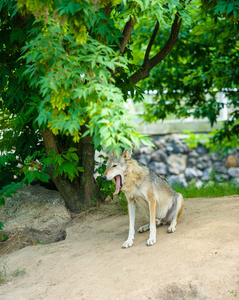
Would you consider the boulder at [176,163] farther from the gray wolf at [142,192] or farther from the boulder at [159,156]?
the gray wolf at [142,192]

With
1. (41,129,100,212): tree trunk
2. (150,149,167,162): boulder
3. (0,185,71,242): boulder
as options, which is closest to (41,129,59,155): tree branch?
(41,129,100,212): tree trunk

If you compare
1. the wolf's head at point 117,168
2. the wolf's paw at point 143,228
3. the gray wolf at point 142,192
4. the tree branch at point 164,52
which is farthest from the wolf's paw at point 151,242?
the tree branch at point 164,52

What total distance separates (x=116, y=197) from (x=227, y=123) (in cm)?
396

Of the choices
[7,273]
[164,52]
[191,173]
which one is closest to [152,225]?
[7,273]

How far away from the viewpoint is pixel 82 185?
22.4 feet

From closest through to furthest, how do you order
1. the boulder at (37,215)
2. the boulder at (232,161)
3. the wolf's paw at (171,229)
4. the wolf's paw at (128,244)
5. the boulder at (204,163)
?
the wolf's paw at (128,244) → the wolf's paw at (171,229) → the boulder at (37,215) → the boulder at (232,161) → the boulder at (204,163)

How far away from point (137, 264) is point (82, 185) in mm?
2438

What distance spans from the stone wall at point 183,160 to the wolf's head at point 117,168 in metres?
9.60

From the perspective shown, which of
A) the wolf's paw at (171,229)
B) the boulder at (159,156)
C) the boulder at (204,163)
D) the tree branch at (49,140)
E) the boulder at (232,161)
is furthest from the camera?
the boulder at (159,156)

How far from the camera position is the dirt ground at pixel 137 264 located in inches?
162

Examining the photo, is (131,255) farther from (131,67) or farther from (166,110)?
(166,110)

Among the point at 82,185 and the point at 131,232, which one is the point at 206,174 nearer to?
the point at 82,185

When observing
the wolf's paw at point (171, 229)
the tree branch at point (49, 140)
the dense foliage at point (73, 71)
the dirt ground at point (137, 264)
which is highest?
the dense foliage at point (73, 71)

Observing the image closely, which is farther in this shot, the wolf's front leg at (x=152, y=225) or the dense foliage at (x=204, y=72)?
the dense foliage at (x=204, y=72)
